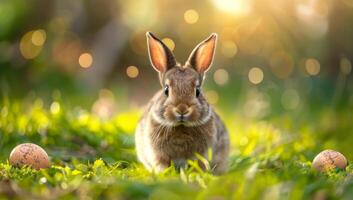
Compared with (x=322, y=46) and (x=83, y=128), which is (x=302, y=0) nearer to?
(x=322, y=46)

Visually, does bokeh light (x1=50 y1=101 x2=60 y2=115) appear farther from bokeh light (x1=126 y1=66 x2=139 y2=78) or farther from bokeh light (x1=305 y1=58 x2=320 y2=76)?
bokeh light (x1=126 y1=66 x2=139 y2=78)

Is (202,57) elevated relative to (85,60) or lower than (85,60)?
elevated

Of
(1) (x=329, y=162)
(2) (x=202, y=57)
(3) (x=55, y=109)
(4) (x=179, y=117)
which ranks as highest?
(2) (x=202, y=57)

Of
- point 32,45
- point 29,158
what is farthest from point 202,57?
point 32,45

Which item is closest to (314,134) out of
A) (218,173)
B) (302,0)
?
(218,173)

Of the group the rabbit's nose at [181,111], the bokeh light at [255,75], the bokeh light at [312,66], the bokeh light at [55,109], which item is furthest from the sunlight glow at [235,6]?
the rabbit's nose at [181,111]

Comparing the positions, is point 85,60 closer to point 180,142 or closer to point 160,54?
point 160,54
